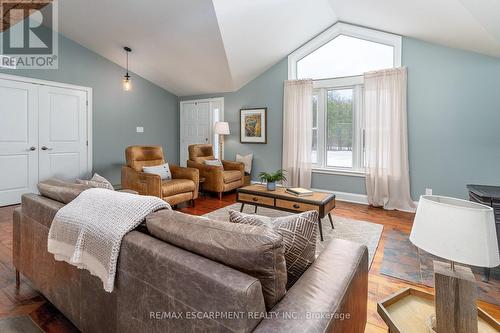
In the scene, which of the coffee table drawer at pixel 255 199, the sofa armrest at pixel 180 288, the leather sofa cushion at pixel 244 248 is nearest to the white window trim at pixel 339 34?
the coffee table drawer at pixel 255 199

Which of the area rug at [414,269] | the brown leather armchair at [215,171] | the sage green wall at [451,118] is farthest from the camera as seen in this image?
the brown leather armchair at [215,171]

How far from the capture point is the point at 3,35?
13.1 feet

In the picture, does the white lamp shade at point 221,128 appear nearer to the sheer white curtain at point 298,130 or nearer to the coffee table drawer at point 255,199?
the sheer white curtain at point 298,130

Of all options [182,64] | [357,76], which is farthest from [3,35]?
[357,76]

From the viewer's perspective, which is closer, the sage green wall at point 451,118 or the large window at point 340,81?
the sage green wall at point 451,118

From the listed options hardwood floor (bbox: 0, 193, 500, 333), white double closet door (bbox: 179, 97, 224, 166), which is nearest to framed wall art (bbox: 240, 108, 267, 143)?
white double closet door (bbox: 179, 97, 224, 166)

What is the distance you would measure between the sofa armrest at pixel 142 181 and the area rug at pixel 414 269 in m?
2.80

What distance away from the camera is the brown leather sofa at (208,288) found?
72 cm

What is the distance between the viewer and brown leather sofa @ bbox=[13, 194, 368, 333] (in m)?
0.72

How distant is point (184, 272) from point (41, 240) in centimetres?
125

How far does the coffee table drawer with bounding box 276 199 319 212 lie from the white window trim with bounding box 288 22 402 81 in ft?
9.19

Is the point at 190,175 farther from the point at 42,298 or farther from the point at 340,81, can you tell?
the point at 340,81

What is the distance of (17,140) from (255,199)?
154 inches

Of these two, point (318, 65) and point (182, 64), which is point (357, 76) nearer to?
point (318, 65)
